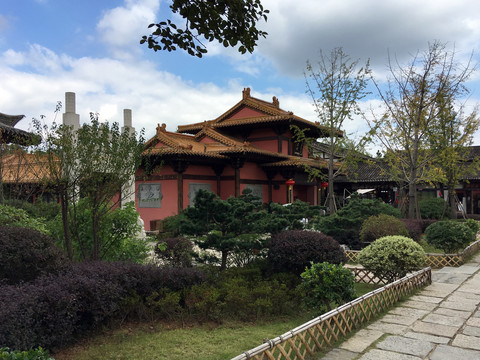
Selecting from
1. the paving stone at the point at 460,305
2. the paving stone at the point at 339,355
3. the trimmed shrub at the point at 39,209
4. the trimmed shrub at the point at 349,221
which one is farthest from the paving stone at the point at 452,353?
the trimmed shrub at the point at 39,209

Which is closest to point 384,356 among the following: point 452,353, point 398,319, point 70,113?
point 452,353

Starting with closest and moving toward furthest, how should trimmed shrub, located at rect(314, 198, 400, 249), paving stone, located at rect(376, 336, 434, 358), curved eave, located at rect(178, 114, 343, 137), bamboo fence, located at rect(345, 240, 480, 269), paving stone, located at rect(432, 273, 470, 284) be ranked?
paving stone, located at rect(376, 336, 434, 358) < paving stone, located at rect(432, 273, 470, 284) < bamboo fence, located at rect(345, 240, 480, 269) < trimmed shrub, located at rect(314, 198, 400, 249) < curved eave, located at rect(178, 114, 343, 137)

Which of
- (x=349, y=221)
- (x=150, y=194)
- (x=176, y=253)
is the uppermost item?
(x=150, y=194)

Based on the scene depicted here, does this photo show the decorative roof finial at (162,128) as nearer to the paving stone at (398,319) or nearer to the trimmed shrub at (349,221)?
the trimmed shrub at (349,221)

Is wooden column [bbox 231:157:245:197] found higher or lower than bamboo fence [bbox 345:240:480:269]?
higher

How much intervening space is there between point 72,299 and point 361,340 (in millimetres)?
3454

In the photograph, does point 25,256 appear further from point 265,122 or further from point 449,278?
point 265,122

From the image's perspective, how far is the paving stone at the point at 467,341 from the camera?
4.68 metres

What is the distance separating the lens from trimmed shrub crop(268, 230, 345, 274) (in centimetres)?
693

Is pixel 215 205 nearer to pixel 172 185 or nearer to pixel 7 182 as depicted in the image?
pixel 7 182

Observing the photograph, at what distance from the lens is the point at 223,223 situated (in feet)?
25.0

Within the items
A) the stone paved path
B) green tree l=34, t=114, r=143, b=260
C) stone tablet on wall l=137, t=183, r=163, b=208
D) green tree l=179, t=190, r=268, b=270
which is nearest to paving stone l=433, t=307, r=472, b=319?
the stone paved path

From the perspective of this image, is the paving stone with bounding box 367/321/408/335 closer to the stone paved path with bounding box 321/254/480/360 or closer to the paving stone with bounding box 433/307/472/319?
the stone paved path with bounding box 321/254/480/360

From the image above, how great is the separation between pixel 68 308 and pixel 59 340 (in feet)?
1.12
